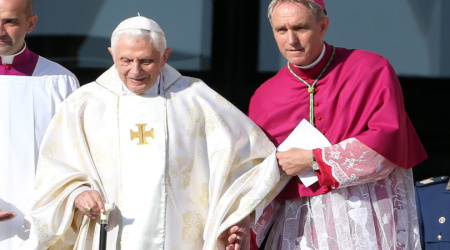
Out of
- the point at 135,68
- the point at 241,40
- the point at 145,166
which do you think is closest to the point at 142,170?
the point at 145,166

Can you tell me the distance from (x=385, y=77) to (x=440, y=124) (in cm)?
250

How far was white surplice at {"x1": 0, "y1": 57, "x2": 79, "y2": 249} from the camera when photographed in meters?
6.86

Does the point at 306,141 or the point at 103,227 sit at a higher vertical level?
the point at 306,141

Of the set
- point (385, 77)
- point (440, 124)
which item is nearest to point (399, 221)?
point (385, 77)

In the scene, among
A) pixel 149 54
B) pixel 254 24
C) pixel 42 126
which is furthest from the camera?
pixel 254 24

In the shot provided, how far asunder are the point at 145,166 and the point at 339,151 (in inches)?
32.4

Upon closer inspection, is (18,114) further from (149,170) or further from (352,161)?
(352,161)

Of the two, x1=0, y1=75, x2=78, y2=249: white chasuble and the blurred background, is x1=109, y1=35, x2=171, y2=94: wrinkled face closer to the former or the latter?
x1=0, y1=75, x2=78, y2=249: white chasuble

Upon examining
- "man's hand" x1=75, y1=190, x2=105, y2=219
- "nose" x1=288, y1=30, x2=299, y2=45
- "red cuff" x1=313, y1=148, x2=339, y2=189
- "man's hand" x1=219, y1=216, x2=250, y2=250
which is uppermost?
"nose" x1=288, y1=30, x2=299, y2=45

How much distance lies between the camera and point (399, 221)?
6.65 meters

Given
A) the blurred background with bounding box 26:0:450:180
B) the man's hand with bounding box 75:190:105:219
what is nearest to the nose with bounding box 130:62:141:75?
the man's hand with bounding box 75:190:105:219

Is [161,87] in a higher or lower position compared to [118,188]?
higher

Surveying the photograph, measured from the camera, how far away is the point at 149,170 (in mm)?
6531

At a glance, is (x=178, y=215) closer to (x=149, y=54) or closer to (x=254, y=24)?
(x=149, y=54)
